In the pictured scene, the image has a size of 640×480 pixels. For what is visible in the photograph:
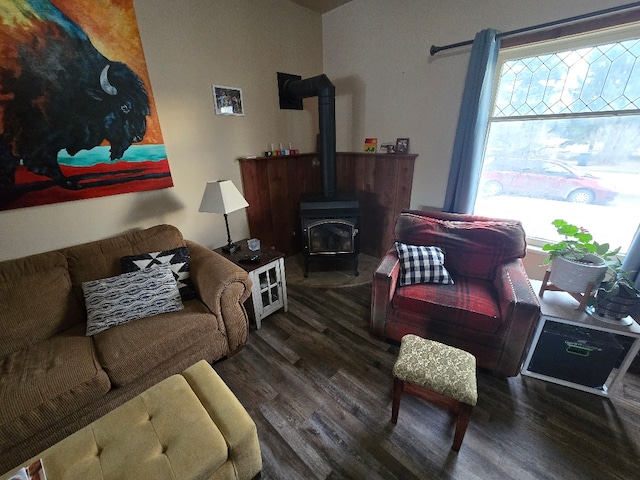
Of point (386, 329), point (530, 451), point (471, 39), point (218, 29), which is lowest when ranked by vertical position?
point (530, 451)

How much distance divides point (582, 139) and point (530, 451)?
204 cm

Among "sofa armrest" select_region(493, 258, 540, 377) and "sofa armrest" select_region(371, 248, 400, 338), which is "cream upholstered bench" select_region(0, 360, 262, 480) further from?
"sofa armrest" select_region(493, 258, 540, 377)

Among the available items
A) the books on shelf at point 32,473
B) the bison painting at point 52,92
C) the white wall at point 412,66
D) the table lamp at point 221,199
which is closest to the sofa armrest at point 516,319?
the white wall at point 412,66

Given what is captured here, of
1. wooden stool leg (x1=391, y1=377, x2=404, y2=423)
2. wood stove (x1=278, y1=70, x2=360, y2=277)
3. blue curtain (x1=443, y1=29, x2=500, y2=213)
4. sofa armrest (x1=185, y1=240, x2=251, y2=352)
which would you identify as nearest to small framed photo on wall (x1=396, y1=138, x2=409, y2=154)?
blue curtain (x1=443, y1=29, x2=500, y2=213)

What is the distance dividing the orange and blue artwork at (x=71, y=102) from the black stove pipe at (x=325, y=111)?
1.36 meters

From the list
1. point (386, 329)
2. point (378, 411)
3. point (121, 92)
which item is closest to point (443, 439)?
point (378, 411)

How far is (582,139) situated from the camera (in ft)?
6.32

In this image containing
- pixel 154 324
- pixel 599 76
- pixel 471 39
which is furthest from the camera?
pixel 471 39

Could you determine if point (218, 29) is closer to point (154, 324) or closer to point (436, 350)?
point (154, 324)

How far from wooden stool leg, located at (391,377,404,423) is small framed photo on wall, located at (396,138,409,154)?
216cm

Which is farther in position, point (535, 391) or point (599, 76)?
point (599, 76)

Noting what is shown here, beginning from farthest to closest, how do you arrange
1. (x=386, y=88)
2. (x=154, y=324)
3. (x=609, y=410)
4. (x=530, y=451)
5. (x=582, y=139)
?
1. (x=386, y=88)
2. (x=582, y=139)
3. (x=154, y=324)
4. (x=609, y=410)
5. (x=530, y=451)

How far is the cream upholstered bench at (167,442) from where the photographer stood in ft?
3.12

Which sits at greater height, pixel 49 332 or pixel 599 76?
pixel 599 76
